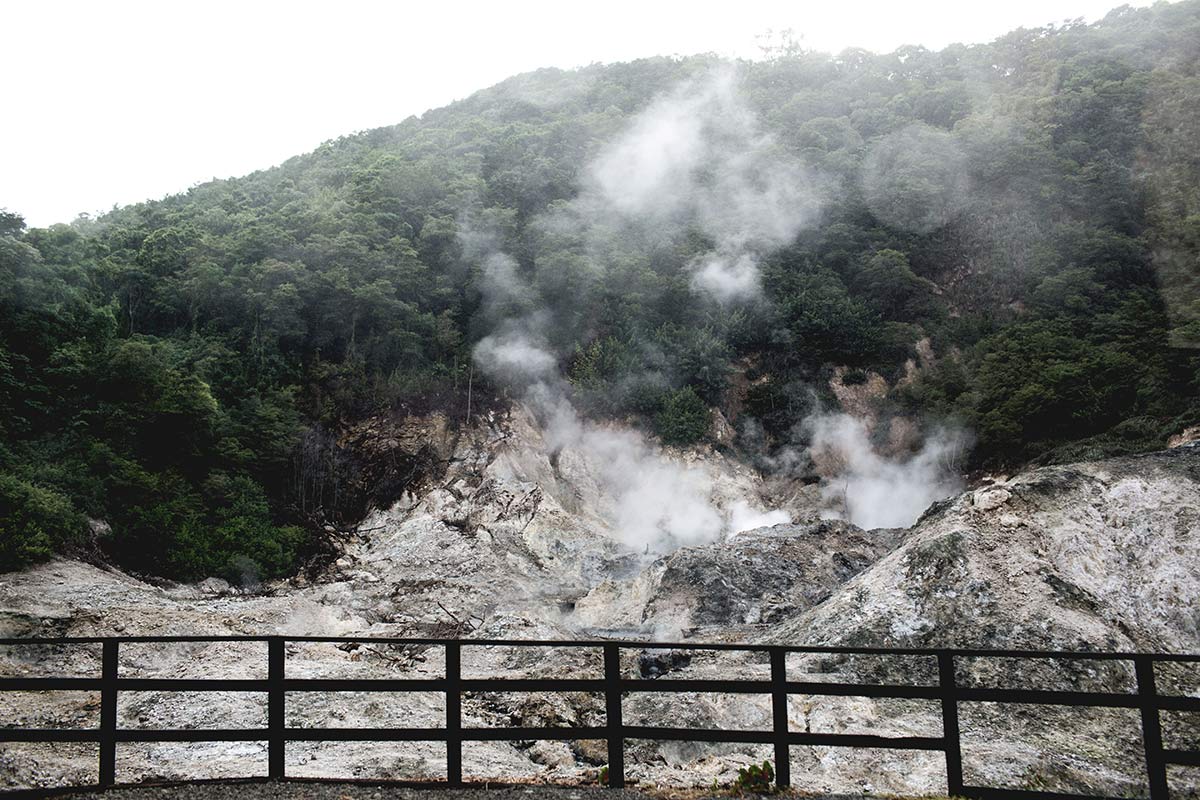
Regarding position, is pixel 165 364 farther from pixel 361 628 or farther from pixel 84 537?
pixel 361 628

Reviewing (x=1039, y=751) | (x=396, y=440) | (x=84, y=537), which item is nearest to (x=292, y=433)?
(x=396, y=440)

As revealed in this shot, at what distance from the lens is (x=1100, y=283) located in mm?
33281

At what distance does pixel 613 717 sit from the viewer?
598cm

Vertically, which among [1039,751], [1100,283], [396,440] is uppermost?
[1100,283]

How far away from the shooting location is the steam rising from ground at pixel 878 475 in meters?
30.0

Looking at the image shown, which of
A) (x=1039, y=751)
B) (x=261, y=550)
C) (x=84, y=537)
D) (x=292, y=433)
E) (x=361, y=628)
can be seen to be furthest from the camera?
(x=292, y=433)

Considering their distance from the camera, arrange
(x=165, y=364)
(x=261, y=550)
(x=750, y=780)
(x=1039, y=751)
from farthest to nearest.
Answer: (x=165, y=364) < (x=261, y=550) < (x=1039, y=751) < (x=750, y=780)

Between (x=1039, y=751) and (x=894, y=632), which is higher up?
(x=894, y=632)

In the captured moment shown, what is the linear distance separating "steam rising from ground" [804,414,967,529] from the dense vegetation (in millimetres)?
1332

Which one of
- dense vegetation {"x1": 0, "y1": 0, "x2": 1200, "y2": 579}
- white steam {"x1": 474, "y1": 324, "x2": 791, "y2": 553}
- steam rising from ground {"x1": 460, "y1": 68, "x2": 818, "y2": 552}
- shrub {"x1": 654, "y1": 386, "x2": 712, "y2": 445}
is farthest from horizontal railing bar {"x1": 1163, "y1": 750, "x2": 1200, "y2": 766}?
shrub {"x1": 654, "y1": 386, "x2": 712, "y2": 445}

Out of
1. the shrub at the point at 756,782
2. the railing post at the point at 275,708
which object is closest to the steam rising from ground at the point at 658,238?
the shrub at the point at 756,782

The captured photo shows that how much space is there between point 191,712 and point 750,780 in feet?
32.8

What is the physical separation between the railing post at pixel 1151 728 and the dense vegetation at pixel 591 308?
67.1 ft

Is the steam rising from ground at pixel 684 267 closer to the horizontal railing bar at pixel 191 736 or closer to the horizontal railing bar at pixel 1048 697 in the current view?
the horizontal railing bar at pixel 1048 697
